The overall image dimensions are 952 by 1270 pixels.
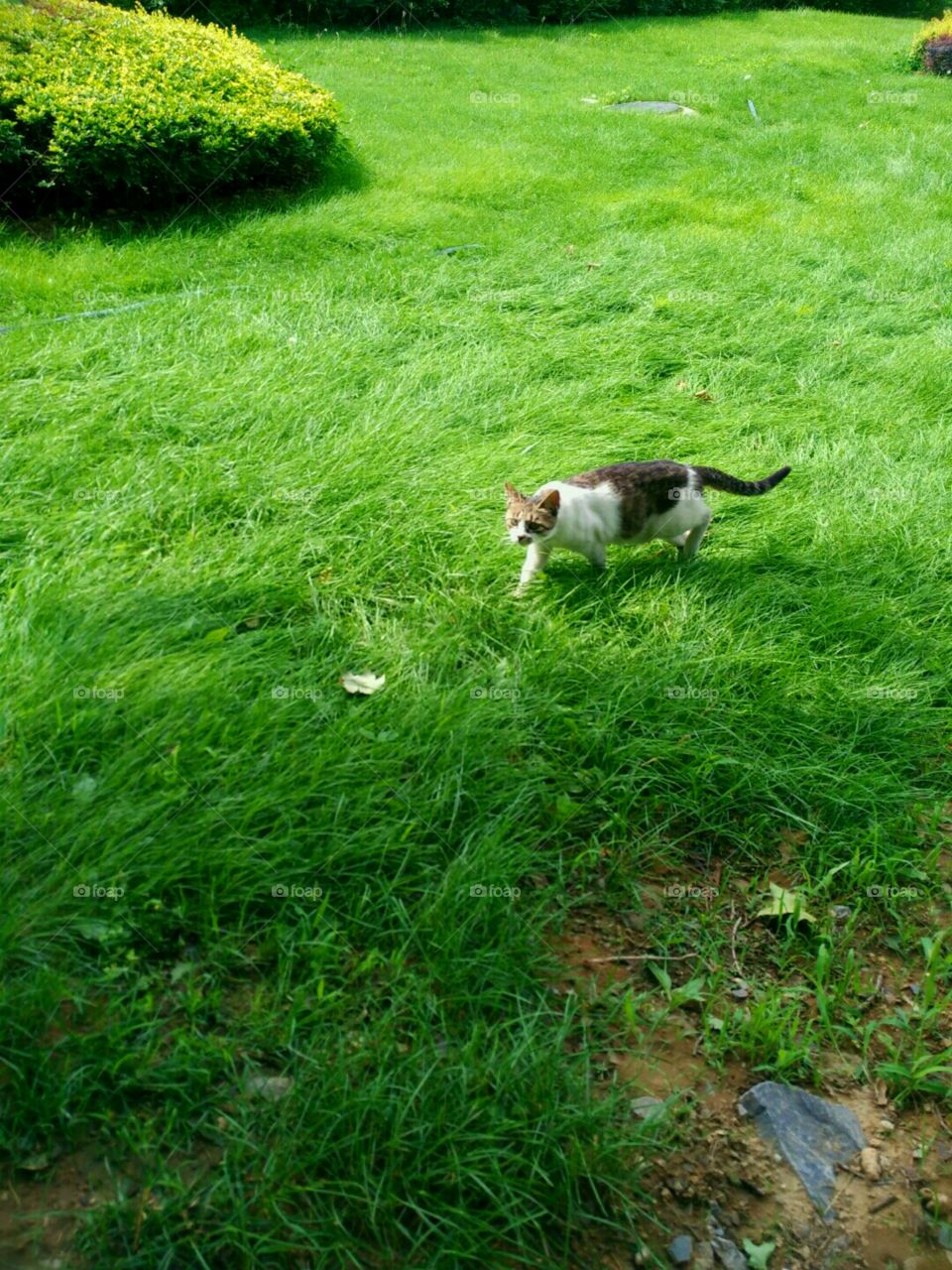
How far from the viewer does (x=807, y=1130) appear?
92.3 inches

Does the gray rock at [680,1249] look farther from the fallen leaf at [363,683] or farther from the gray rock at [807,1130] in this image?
the fallen leaf at [363,683]

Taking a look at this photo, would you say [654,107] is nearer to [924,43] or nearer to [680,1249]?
[924,43]

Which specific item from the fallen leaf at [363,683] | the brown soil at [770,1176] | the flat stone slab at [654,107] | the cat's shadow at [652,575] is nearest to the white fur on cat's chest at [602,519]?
the cat's shadow at [652,575]

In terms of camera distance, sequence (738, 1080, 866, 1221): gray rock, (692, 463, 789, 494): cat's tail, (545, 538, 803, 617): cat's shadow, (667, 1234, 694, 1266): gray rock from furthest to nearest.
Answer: (692, 463, 789, 494): cat's tail, (545, 538, 803, 617): cat's shadow, (738, 1080, 866, 1221): gray rock, (667, 1234, 694, 1266): gray rock

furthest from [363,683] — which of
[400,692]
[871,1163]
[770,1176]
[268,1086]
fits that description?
[871,1163]

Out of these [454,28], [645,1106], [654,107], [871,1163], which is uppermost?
[454,28]

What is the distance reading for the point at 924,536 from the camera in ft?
14.6

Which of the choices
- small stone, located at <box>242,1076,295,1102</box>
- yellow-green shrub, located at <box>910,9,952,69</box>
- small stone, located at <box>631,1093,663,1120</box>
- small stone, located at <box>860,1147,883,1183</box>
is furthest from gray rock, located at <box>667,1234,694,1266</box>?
yellow-green shrub, located at <box>910,9,952,69</box>

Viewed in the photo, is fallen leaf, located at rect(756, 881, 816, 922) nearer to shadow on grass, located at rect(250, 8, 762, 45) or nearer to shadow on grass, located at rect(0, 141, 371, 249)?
shadow on grass, located at rect(0, 141, 371, 249)

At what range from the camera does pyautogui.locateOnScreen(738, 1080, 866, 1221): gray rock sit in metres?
2.27

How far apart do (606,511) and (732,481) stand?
729 mm

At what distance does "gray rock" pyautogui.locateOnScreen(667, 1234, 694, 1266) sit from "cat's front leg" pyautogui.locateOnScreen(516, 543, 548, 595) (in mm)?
2307

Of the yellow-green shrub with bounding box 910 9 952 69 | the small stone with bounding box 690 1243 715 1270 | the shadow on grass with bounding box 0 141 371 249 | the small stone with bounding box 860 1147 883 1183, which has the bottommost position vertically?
the small stone with bounding box 860 1147 883 1183

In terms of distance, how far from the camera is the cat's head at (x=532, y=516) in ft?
11.9
